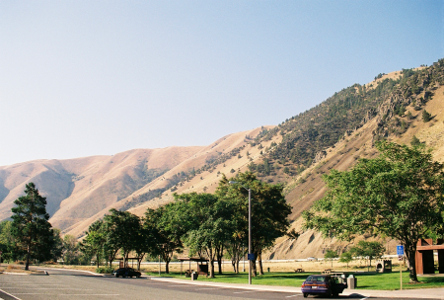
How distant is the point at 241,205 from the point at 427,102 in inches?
4040

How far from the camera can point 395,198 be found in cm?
3453

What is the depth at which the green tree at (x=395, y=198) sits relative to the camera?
33.5 metres

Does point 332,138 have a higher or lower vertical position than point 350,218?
higher

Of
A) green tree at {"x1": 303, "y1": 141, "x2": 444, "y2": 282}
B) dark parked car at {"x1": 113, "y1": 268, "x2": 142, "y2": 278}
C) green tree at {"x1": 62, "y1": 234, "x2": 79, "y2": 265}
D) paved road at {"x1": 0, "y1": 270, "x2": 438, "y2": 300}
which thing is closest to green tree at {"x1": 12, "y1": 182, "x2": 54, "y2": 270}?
dark parked car at {"x1": 113, "y1": 268, "x2": 142, "y2": 278}

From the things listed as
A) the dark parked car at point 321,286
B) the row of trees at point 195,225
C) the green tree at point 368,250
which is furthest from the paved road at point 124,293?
the green tree at point 368,250

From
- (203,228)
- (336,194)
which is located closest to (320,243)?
(203,228)

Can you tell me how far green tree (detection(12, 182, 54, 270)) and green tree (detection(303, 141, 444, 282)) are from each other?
49168mm

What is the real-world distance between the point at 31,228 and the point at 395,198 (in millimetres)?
55685

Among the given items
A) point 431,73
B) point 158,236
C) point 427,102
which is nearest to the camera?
point 158,236

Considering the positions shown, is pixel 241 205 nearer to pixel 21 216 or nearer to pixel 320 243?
pixel 21 216

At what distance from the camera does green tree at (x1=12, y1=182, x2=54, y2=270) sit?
63844mm

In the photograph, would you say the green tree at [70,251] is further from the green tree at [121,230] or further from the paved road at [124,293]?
the paved road at [124,293]

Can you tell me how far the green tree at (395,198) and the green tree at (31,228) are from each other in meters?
49.2

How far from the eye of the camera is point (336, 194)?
38469 millimetres
